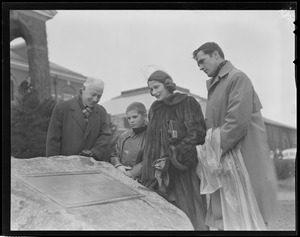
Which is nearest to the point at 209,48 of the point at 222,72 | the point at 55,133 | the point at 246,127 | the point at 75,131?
the point at 222,72

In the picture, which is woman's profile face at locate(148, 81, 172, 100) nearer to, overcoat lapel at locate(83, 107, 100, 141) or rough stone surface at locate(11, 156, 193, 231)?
overcoat lapel at locate(83, 107, 100, 141)

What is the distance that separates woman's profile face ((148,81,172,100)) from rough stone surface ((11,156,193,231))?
1.10 m

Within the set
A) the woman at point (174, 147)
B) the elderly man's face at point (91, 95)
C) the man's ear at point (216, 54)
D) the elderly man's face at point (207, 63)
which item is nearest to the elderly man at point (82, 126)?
the elderly man's face at point (91, 95)

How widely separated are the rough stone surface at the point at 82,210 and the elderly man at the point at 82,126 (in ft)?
0.40

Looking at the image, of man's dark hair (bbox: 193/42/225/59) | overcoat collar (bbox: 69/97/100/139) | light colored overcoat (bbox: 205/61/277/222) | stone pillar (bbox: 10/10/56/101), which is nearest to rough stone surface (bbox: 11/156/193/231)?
overcoat collar (bbox: 69/97/100/139)

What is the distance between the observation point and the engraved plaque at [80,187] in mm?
4570

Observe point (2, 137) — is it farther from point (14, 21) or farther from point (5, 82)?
point (14, 21)

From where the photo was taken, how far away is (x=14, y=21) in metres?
4.88

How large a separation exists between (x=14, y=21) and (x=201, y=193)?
3.23 metres

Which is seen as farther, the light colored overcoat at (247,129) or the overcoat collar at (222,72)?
the overcoat collar at (222,72)

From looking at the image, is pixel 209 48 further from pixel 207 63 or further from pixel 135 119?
pixel 135 119

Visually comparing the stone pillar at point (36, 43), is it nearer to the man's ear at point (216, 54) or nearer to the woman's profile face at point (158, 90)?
the woman's profile face at point (158, 90)
